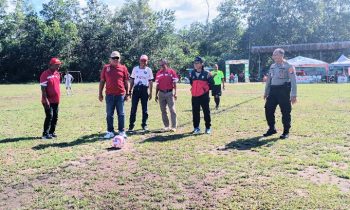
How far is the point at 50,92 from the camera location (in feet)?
30.6

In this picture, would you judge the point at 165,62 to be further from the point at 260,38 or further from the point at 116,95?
the point at 260,38

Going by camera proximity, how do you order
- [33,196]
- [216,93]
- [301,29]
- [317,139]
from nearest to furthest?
[33,196] → [317,139] → [216,93] → [301,29]

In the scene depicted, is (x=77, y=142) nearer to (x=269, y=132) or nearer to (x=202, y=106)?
(x=202, y=106)

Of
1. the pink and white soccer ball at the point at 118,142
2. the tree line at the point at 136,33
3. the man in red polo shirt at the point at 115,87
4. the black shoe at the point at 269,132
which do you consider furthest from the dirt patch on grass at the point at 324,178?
the tree line at the point at 136,33

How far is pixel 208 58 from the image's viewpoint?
65.7 metres

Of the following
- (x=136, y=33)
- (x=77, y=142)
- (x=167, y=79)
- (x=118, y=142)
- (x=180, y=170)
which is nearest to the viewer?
(x=180, y=170)

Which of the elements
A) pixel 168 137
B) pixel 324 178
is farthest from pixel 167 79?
pixel 324 178

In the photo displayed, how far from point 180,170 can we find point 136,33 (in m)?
58.4

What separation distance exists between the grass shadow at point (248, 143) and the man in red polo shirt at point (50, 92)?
14.1ft

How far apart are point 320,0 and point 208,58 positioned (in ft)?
83.8

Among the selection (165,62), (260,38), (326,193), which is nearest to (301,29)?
(260,38)

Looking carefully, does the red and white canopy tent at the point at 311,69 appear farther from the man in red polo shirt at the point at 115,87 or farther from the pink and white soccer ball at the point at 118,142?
the pink and white soccer ball at the point at 118,142

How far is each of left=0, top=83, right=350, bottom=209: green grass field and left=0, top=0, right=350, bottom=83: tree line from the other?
169ft

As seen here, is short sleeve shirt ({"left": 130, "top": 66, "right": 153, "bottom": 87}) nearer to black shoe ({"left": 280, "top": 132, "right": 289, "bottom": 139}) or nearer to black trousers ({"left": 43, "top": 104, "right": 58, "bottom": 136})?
black trousers ({"left": 43, "top": 104, "right": 58, "bottom": 136})
